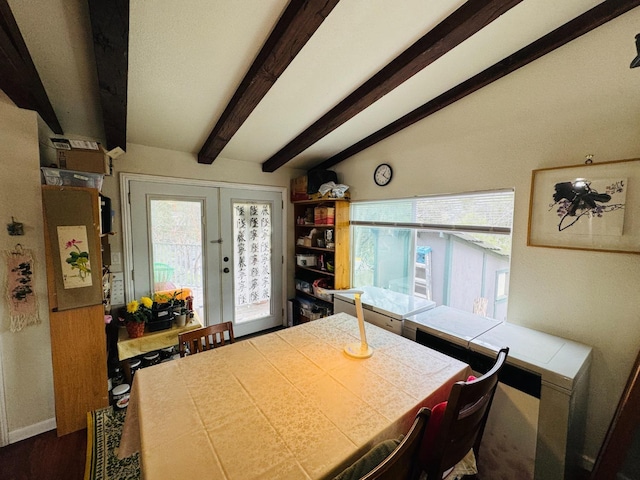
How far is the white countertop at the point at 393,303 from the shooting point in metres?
2.12

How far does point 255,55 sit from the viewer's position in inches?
60.4

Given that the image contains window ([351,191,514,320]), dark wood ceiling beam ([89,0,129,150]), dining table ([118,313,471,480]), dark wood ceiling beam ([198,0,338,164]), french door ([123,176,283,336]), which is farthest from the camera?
french door ([123,176,283,336])

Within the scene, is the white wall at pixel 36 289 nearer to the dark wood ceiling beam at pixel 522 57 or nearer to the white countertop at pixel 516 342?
the white countertop at pixel 516 342

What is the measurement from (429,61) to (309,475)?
2088 millimetres

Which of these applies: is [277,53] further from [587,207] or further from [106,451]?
[106,451]

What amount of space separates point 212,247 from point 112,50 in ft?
6.66

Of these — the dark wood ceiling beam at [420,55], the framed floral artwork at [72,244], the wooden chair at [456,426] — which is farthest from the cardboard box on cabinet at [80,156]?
the wooden chair at [456,426]

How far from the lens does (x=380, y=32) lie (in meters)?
1.47

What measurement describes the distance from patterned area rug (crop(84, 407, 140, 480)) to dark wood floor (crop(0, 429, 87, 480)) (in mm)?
46

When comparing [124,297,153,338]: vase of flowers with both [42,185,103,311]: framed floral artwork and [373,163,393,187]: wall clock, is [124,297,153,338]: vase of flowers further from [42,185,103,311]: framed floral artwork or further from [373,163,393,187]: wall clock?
[373,163,393,187]: wall clock

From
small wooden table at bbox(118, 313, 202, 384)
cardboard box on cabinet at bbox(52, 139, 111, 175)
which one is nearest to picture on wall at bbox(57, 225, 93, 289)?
cardboard box on cabinet at bbox(52, 139, 111, 175)

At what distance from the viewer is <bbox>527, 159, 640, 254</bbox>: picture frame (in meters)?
1.45

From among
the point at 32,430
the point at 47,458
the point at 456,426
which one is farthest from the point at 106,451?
the point at 456,426

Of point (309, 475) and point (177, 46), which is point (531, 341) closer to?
point (309, 475)
